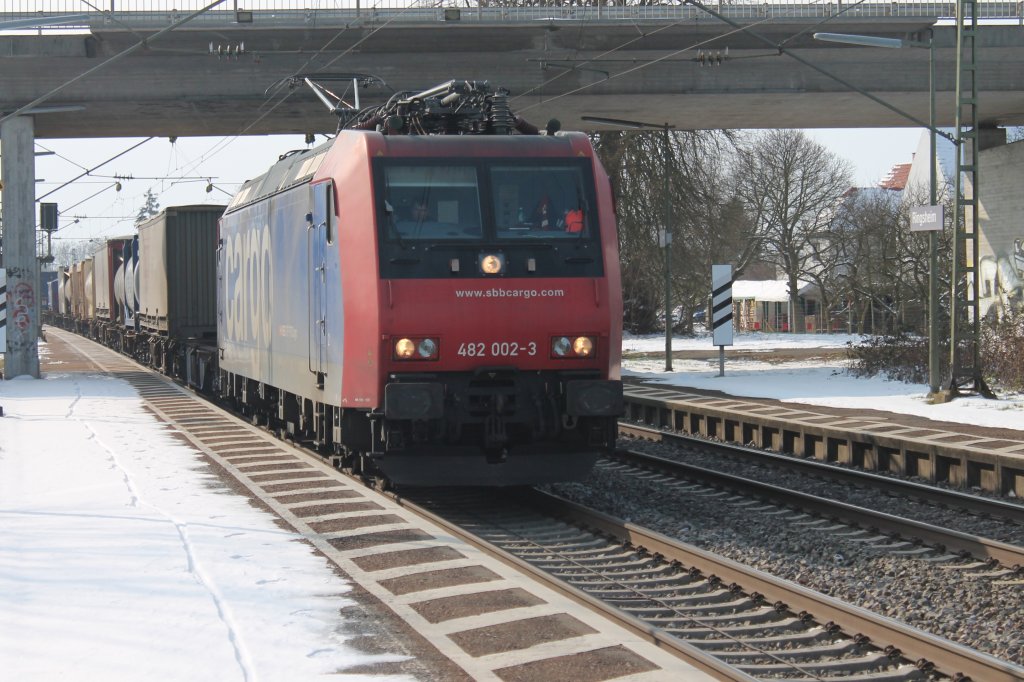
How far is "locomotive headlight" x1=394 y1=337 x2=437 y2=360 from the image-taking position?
1084cm

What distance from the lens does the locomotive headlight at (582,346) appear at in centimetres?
1122

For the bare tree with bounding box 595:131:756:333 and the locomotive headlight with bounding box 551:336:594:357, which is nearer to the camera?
the locomotive headlight with bounding box 551:336:594:357

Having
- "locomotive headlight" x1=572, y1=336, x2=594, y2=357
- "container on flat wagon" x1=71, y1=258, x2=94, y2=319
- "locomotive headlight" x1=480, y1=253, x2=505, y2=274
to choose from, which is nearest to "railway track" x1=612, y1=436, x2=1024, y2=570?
"locomotive headlight" x1=572, y1=336, x2=594, y2=357

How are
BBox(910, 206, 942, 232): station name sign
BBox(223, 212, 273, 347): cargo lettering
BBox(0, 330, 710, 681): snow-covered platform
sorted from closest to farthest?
1. BBox(0, 330, 710, 681): snow-covered platform
2. BBox(223, 212, 273, 347): cargo lettering
3. BBox(910, 206, 942, 232): station name sign

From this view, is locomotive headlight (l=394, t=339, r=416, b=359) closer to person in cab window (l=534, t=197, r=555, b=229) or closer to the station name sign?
person in cab window (l=534, t=197, r=555, b=229)

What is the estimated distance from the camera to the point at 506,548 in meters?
10.0

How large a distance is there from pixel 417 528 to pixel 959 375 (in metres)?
12.9

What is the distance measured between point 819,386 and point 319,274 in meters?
14.8

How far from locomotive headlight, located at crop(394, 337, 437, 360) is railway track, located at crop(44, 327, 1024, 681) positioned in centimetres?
133

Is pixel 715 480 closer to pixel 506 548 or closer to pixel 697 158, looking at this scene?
pixel 506 548

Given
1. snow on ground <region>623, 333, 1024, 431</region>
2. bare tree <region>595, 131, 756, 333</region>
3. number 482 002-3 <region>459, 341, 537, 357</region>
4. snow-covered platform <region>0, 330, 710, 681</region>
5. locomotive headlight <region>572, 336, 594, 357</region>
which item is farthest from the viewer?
bare tree <region>595, 131, 756, 333</region>

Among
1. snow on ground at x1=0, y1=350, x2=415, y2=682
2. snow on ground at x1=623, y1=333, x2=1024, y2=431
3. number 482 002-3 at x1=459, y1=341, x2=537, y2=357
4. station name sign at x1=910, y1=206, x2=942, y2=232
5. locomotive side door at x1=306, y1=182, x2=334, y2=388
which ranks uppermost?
station name sign at x1=910, y1=206, x2=942, y2=232

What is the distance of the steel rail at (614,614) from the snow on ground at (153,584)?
126 cm

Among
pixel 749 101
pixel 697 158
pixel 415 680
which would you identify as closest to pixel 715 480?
pixel 415 680
